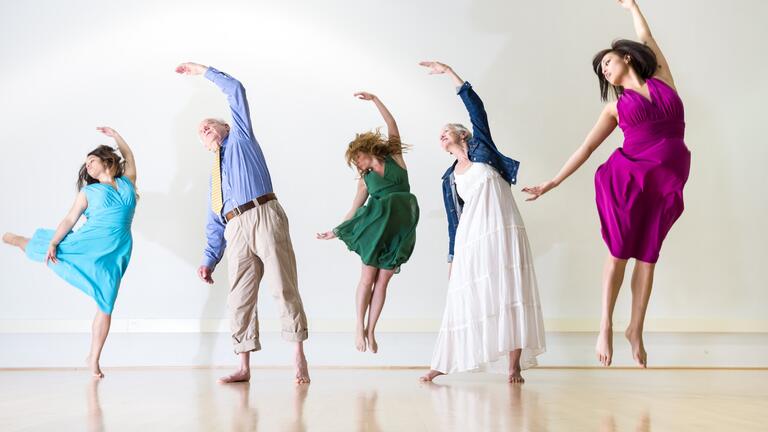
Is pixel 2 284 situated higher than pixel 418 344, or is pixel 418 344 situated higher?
pixel 2 284

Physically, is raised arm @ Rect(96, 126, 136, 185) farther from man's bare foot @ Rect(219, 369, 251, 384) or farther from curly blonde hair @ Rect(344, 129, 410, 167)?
man's bare foot @ Rect(219, 369, 251, 384)

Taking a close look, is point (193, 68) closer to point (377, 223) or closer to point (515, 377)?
point (377, 223)

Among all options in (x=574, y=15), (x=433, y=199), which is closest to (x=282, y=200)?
(x=433, y=199)

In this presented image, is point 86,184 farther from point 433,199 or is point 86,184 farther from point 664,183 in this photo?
point 664,183

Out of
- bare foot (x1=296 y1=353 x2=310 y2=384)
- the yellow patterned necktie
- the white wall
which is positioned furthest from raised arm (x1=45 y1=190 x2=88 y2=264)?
bare foot (x1=296 y1=353 x2=310 y2=384)

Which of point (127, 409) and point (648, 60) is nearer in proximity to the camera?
point (127, 409)

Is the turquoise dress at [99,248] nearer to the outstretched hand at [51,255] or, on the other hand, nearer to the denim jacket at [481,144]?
the outstretched hand at [51,255]

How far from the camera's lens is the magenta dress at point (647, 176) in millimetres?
3510

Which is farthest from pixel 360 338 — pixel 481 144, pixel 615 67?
pixel 615 67

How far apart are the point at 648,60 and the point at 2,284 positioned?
A: 4968mm

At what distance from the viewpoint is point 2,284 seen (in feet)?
21.0

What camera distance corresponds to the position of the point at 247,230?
458 centimetres

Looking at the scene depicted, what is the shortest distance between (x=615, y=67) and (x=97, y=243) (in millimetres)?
3584

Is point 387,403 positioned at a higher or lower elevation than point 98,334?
lower
